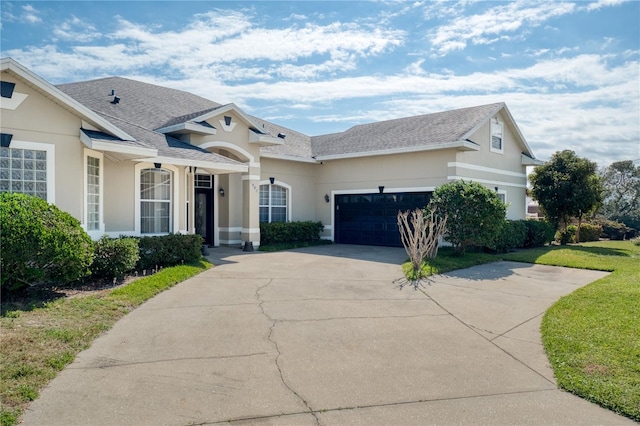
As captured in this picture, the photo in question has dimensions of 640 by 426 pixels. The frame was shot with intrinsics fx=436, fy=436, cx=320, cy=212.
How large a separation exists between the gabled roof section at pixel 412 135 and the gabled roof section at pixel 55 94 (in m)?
10.3

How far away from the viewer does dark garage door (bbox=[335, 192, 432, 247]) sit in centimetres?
1767

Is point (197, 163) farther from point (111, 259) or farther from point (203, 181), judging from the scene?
point (203, 181)

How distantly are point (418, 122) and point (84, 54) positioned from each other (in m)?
13.2

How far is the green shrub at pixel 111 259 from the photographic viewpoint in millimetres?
9312

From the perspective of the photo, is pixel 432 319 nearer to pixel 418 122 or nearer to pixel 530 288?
pixel 530 288

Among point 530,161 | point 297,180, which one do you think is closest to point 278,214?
point 297,180

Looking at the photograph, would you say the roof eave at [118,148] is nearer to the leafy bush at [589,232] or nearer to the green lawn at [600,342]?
the green lawn at [600,342]

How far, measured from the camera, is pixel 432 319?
291 inches

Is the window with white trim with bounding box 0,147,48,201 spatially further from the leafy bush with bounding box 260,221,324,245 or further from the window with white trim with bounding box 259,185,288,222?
the window with white trim with bounding box 259,185,288,222

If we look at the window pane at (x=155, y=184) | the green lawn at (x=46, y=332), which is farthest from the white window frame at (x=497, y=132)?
the green lawn at (x=46, y=332)

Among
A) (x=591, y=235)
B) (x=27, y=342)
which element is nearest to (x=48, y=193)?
(x=27, y=342)

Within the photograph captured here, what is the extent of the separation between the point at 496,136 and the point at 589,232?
378 inches

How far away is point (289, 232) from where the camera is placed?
60.6 feet

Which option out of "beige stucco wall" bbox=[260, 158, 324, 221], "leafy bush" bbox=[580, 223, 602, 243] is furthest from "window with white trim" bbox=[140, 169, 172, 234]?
"leafy bush" bbox=[580, 223, 602, 243]
